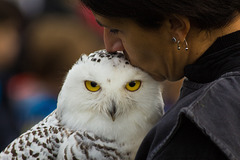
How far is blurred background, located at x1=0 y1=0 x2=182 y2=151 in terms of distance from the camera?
7.63 feet

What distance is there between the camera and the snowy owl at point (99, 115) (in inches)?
53.5

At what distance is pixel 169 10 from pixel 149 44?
15 centimetres

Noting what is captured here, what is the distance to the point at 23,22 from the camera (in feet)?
9.55

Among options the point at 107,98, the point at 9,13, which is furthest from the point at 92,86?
the point at 9,13

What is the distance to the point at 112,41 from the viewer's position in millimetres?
1199

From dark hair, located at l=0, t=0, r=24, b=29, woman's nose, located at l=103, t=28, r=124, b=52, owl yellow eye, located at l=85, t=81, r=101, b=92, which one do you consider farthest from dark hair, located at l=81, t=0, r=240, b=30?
dark hair, located at l=0, t=0, r=24, b=29

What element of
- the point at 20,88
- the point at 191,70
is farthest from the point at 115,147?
the point at 20,88

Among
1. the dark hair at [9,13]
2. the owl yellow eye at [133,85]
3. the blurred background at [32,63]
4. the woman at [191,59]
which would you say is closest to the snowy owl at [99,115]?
the owl yellow eye at [133,85]

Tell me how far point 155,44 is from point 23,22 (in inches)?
83.5

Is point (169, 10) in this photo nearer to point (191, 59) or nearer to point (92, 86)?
point (191, 59)

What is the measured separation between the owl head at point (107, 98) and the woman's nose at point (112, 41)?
133mm

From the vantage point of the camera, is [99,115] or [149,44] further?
[99,115]

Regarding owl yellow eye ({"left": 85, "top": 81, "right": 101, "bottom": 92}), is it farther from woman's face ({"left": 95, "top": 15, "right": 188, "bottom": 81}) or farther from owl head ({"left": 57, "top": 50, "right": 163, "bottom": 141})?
woman's face ({"left": 95, "top": 15, "right": 188, "bottom": 81})

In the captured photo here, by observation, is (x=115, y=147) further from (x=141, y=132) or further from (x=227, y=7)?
(x=227, y=7)
